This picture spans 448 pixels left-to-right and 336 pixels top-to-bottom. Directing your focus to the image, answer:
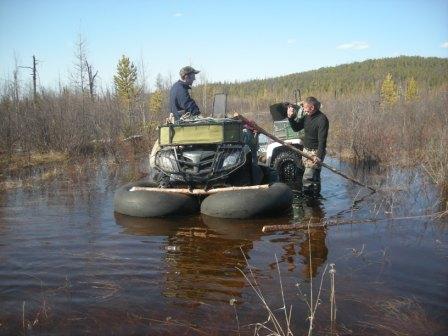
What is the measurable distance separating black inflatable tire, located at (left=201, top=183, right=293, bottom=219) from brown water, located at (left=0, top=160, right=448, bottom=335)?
0.21 meters

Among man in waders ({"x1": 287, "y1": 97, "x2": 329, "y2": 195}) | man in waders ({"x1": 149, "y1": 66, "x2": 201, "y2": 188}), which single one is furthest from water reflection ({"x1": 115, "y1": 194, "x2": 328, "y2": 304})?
man in waders ({"x1": 149, "y1": 66, "x2": 201, "y2": 188})

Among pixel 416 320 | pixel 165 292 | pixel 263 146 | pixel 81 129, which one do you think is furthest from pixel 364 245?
pixel 81 129

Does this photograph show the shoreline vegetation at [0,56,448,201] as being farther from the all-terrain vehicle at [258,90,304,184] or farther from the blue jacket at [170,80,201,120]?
the blue jacket at [170,80,201,120]

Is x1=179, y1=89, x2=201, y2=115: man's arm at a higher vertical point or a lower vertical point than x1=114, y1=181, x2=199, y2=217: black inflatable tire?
higher

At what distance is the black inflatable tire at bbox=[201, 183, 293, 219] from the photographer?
7238 millimetres

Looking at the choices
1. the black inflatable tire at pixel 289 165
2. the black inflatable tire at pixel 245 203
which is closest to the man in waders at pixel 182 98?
the black inflatable tire at pixel 245 203

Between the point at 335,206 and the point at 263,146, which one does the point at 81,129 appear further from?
the point at 335,206

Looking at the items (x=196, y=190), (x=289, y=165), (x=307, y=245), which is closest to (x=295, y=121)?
(x=289, y=165)

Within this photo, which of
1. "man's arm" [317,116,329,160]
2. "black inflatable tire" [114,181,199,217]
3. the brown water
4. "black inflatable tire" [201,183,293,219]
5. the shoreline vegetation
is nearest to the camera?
the brown water

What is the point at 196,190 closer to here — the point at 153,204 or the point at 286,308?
Result: the point at 153,204

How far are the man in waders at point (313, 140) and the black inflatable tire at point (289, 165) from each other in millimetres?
1038

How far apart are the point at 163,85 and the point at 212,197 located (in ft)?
79.5

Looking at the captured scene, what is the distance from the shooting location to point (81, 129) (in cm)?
1884

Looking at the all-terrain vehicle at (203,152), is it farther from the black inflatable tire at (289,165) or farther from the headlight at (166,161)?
the black inflatable tire at (289,165)
